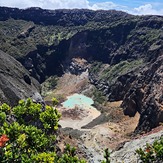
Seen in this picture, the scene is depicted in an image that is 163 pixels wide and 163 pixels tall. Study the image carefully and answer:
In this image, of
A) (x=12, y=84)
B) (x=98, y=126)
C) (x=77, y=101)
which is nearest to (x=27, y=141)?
(x=12, y=84)

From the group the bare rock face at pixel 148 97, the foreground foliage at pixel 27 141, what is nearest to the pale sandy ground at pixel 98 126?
the bare rock face at pixel 148 97

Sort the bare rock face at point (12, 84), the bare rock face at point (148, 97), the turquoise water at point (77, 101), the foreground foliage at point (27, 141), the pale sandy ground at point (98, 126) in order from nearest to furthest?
the foreground foliage at point (27, 141) < the bare rock face at point (12, 84) < the pale sandy ground at point (98, 126) < the bare rock face at point (148, 97) < the turquoise water at point (77, 101)

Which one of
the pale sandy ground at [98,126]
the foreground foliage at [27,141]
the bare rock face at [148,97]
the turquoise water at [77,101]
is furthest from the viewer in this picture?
the turquoise water at [77,101]

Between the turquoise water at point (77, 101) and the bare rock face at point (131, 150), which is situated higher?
the turquoise water at point (77, 101)

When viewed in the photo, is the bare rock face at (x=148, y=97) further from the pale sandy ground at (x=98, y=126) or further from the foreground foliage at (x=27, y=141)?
the foreground foliage at (x=27, y=141)

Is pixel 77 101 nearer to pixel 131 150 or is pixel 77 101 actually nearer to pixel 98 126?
pixel 98 126

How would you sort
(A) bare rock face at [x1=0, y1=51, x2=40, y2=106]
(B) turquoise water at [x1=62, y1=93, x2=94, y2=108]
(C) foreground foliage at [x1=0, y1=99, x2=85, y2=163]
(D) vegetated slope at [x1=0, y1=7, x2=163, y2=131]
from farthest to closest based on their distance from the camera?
(D) vegetated slope at [x1=0, y1=7, x2=163, y2=131] → (B) turquoise water at [x1=62, y1=93, x2=94, y2=108] → (A) bare rock face at [x1=0, y1=51, x2=40, y2=106] → (C) foreground foliage at [x1=0, y1=99, x2=85, y2=163]

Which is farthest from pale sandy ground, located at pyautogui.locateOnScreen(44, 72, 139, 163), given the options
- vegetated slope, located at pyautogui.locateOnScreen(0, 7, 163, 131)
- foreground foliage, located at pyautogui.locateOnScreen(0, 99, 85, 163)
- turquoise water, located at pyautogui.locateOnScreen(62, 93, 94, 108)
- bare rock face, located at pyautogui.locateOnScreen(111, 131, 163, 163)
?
foreground foliage, located at pyautogui.locateOnScreen(0, 99, 85, 163)

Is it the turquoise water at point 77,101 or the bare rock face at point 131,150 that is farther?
the turquoise water at point 77,101

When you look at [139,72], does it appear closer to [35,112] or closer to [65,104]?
[65,104]

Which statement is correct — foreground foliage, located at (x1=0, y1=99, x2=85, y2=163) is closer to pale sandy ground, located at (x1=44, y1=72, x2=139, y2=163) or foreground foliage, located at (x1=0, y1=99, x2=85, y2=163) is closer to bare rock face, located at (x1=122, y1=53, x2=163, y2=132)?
pale sandy ground, located at (x1=44, y1=72, x2=139, y2=163)
